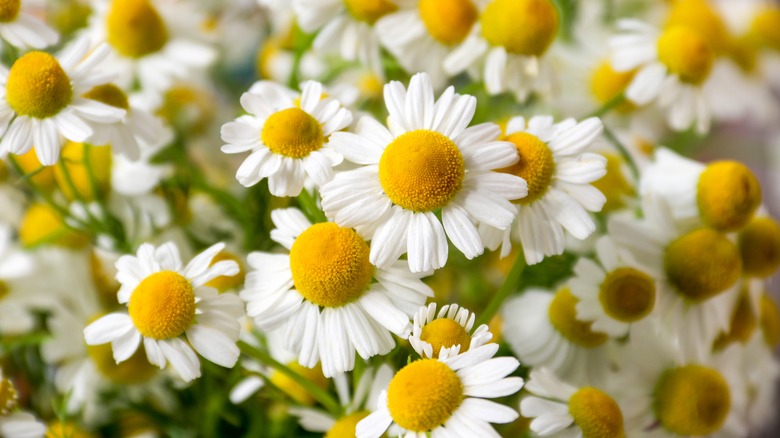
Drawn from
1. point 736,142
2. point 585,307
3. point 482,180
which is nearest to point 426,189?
point 482,180

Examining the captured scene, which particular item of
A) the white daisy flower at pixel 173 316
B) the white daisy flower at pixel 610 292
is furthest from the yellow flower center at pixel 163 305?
the white daisy flower at pixel 610 292

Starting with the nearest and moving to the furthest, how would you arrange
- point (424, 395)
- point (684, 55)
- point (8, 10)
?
point (424, 395)
point (8, 10)
point (684, 55)

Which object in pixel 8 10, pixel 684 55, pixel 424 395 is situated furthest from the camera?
pixel 684 55

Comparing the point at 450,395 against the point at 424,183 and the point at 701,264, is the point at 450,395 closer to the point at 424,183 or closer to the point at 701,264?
the point at 424,183

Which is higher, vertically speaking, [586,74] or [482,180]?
[482,180]

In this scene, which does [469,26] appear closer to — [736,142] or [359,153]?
[359,153]

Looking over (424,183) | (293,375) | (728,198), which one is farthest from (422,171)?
(728,198)
